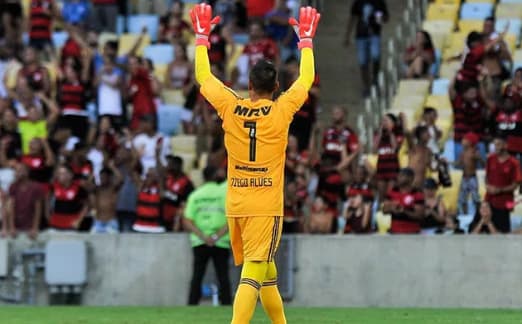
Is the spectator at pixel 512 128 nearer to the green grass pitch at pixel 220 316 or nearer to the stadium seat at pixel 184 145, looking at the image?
the green grass pitch at pixel 220 316

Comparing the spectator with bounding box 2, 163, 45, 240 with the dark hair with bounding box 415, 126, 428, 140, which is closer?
the dark hair with bounding box 415, 126, 428, 140

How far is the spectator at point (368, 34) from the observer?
23.6 metres

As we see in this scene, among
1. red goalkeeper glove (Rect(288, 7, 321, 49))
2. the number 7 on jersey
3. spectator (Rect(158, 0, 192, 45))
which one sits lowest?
the number 7 on jersey

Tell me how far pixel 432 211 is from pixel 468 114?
2.31m

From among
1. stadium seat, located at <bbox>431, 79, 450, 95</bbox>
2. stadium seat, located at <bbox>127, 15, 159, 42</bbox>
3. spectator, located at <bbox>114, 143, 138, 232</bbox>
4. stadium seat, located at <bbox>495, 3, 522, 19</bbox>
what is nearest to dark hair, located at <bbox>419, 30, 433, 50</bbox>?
stadium seat, located at <bbox>431, 79, 450, 95</bbox>

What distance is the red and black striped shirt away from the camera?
80.7ft

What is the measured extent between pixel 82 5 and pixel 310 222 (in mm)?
7168

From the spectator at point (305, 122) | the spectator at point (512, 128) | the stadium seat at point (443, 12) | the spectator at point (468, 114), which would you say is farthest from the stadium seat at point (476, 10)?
the spectator at point (512, 128)

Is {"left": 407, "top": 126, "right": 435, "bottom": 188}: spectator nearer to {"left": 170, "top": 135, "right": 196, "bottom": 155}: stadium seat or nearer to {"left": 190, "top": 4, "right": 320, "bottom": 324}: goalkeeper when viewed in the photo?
{"left": 170, "top": 135, "right": 196, "bottom": 155}: stadium seat

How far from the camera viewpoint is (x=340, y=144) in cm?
2083

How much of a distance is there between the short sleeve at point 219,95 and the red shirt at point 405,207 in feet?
24.8

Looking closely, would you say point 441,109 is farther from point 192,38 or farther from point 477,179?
point 192,38

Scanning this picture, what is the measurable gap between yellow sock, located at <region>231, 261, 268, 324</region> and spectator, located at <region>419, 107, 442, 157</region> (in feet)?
30.1

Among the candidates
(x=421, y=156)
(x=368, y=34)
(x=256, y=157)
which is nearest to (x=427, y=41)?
(x=368, y=34)
